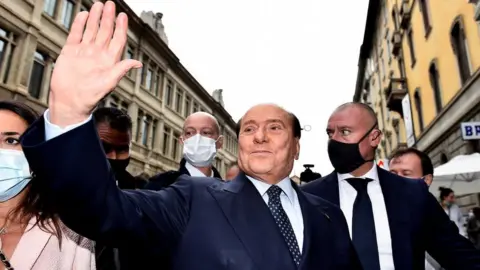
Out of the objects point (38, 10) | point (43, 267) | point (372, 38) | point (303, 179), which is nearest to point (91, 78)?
point (43, 267)

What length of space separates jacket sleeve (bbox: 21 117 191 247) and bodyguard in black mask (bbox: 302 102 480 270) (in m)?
1.64

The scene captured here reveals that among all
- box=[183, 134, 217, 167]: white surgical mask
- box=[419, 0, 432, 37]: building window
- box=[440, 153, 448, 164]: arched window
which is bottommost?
box=[183, 134, 217, 167]: white surgical mask

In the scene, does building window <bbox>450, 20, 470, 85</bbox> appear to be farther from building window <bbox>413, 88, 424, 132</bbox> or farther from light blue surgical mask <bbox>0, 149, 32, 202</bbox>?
light blue surgical mask <bbox>0, 149, 32, 202</bbox>

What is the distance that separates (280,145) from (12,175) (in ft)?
4.82

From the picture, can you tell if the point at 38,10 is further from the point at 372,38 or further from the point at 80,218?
the point at 372,38

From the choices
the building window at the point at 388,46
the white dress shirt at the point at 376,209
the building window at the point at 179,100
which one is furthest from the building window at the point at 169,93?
the white dress shirt at the point at 376,209

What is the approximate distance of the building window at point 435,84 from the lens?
44.4ft

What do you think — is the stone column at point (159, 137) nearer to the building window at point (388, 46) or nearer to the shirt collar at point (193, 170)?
the building window at point (388, 46)

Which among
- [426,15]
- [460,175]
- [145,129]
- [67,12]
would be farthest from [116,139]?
[145,129]

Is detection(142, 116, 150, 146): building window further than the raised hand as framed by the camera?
Yes

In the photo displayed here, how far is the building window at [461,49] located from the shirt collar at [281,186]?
1118cm

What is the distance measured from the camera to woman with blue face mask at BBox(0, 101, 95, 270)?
5.93 feet

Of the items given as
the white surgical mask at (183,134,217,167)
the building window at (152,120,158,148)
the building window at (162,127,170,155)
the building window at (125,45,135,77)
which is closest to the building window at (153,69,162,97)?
the building window at (152,120,158,148)

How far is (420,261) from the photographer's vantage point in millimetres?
2273
